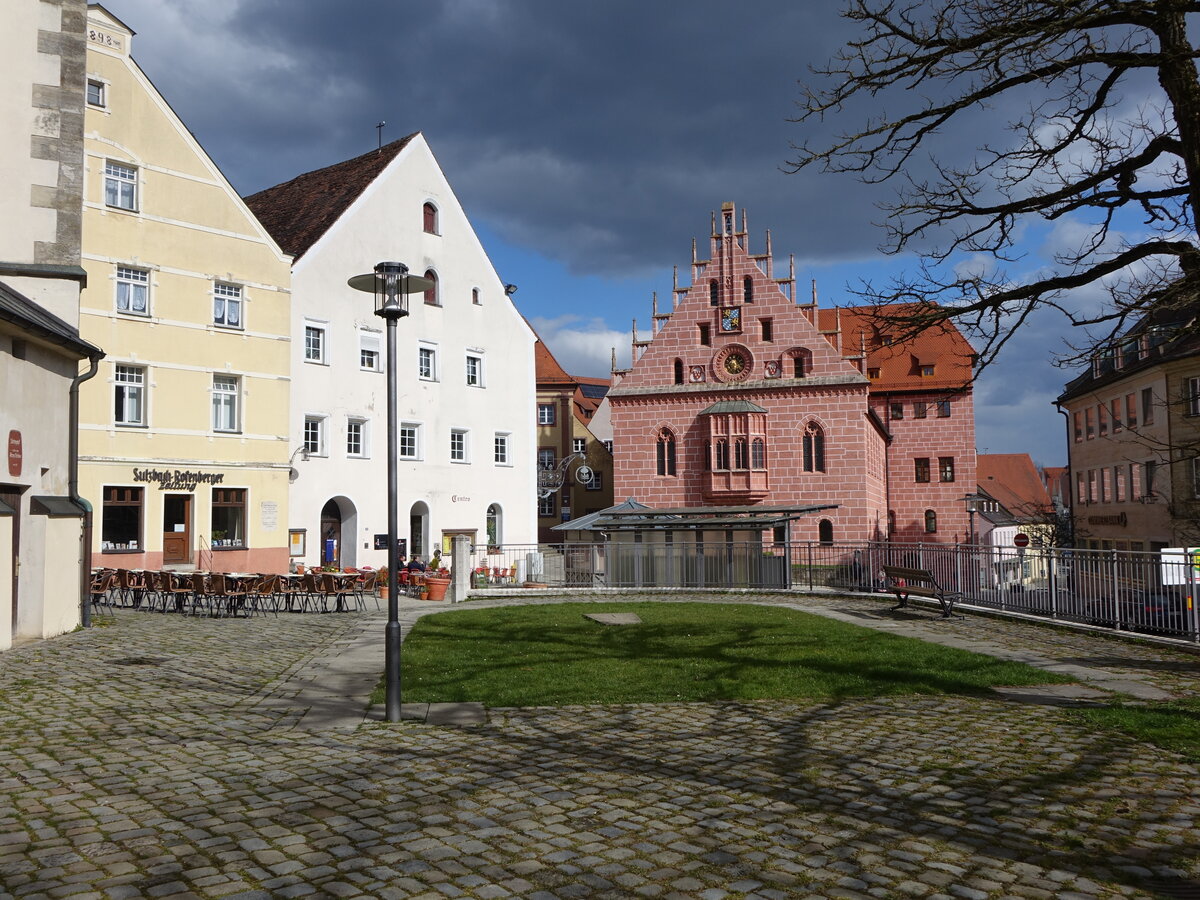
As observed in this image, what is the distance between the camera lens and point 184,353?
95.6ft

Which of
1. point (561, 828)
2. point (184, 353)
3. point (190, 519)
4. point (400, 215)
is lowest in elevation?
point (561, 828)

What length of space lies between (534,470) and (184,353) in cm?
1711

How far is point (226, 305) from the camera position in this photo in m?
30.4

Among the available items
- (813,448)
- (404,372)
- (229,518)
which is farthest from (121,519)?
(813,448)

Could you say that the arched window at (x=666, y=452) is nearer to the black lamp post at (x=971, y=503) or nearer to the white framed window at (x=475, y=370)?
the white framed window at (x=475, y=370)

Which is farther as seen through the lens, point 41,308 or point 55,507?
point 41,308

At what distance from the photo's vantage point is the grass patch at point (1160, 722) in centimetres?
820

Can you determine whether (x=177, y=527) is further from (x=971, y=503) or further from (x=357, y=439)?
(x=971, y=503)

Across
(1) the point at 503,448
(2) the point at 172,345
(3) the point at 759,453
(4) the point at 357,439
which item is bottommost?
(4) the point at 357,439

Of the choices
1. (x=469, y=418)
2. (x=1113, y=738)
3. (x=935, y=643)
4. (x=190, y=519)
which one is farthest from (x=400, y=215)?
(x=1113, y=738)

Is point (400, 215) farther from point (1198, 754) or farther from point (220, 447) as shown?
point (1198, 754)

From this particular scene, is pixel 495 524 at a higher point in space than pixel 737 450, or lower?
lower

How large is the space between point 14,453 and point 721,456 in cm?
3711

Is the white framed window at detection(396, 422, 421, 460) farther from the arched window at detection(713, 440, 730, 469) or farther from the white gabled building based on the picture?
the arched window at detection(713, 440, 730, 469)
